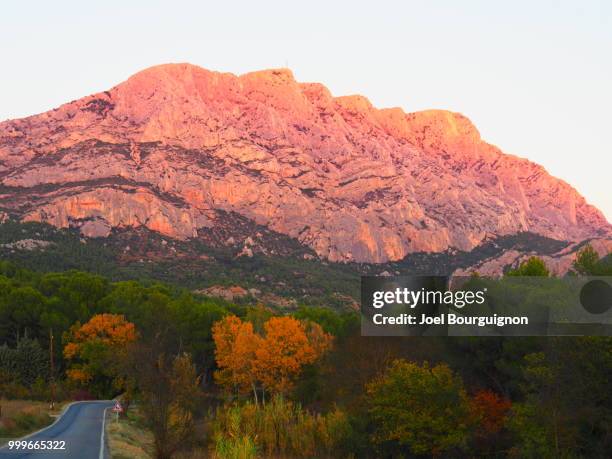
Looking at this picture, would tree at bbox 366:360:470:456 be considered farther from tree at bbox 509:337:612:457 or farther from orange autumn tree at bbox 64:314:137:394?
orange autumn tree at bbox 64:314:137:394

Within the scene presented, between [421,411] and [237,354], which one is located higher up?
[421,411]

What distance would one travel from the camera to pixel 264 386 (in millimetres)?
75125

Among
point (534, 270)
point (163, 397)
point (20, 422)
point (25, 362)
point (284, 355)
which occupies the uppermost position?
point (534, 270)

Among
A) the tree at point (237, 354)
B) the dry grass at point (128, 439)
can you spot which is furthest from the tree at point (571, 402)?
the tree at point (237, 354)

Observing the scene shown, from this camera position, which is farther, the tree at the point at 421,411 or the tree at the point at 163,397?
the tree at the point at 421,411

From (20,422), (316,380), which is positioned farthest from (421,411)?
(316,380)

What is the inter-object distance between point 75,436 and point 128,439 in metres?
3.10

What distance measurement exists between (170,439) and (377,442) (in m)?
16.9

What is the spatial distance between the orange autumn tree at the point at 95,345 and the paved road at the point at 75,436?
64.7 ft

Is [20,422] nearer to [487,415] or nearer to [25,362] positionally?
[487,415]

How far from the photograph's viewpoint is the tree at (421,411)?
44188 mm

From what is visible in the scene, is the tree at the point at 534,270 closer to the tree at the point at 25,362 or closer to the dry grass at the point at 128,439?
the dry grass at the point at 128,439

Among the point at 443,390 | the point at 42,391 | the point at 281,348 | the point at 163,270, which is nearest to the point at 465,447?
the point at 443,390

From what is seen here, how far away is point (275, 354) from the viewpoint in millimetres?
74312
